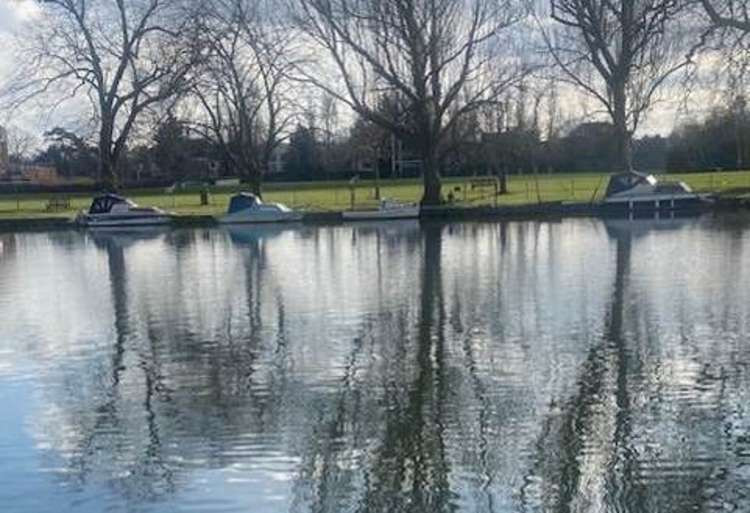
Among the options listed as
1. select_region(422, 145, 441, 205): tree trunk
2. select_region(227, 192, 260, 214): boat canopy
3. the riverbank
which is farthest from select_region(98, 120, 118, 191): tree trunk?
select_region(422, 145, 441, 205): tree trunk

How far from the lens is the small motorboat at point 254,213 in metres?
44.7

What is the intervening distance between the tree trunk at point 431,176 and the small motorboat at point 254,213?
5801mm

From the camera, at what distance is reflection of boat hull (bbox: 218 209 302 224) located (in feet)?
146

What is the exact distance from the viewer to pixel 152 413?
35.0 feet

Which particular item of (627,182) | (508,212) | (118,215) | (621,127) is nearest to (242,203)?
(118,215)

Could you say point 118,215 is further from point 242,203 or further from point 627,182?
point 627,182

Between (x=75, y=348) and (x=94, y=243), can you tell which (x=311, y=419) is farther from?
(x=94, y=243)

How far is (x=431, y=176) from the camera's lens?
4709cm

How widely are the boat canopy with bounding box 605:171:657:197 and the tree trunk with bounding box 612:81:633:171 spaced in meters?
4.50

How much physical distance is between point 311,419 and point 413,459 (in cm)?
161

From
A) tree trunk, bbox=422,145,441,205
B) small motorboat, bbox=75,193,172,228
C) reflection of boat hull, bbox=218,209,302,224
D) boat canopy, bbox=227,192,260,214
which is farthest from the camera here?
tree trunk, bbox=422,145,441,205

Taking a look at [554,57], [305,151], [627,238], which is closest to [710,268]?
[627,238]

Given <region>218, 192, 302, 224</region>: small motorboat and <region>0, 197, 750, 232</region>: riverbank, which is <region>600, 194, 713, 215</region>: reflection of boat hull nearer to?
<region>0, 197, 750, 232</region>: riverbank

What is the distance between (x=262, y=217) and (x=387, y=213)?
5.36 metres
